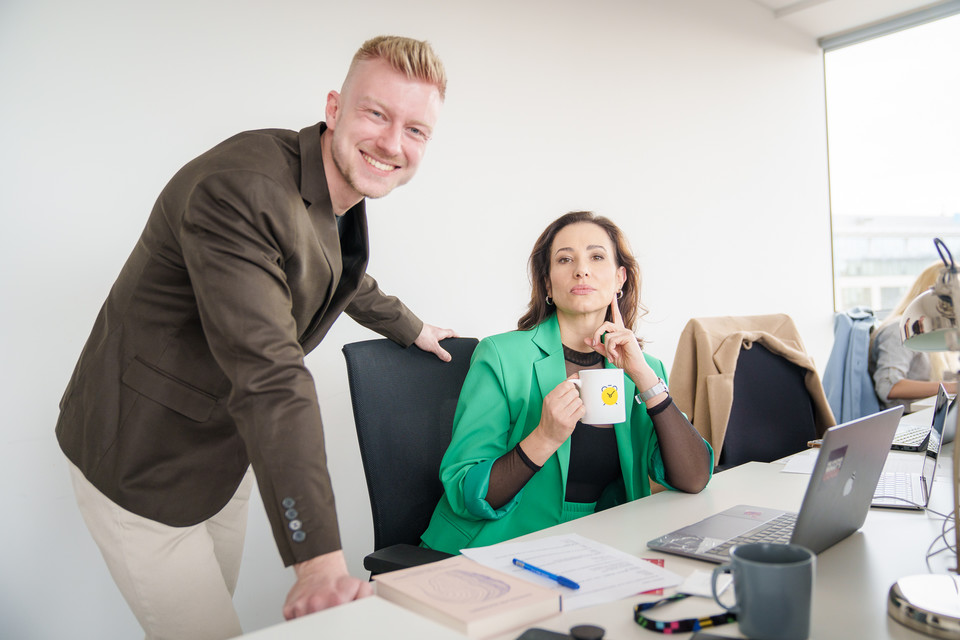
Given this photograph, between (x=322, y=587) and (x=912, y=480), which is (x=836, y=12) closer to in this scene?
(x=912, y=480)

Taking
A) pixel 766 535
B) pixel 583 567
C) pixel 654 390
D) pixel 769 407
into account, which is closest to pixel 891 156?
pixel 769 407

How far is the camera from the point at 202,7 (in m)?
2.17

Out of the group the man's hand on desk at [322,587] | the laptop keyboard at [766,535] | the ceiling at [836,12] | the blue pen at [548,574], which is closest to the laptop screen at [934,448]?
the laptop keyboard at [766,535]

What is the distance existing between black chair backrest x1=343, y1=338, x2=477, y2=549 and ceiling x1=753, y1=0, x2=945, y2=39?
4081 mm

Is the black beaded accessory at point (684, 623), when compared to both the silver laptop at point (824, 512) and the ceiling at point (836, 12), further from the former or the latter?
the ceiling at point (836, 12)

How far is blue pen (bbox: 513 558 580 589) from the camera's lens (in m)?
0.99

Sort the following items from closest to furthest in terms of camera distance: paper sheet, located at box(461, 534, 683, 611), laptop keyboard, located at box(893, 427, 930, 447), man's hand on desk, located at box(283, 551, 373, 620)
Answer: man's hand on desk, located at box(283, 551, 373, 620)
paper sheet, located at box(461, 534, 683, 611)
laptop keyboard, located at box(893, 427, 930, 447)

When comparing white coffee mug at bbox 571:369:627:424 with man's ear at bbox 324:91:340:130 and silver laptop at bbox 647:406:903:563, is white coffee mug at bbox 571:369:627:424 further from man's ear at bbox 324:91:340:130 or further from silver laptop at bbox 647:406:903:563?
man's ear at bbox 324:91:340:130

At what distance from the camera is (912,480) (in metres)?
1.60

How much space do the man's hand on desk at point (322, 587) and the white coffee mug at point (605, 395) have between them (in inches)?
25.4

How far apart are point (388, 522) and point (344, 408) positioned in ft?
A: 3.46

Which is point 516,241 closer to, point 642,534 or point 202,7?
point 202,7

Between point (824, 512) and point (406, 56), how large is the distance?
41.5 inches

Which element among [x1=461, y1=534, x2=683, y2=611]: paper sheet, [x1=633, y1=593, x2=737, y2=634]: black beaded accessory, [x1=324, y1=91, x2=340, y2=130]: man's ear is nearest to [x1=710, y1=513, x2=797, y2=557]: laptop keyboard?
[x1=461, y1=534, x2=683, y2=611]: paper sheet
